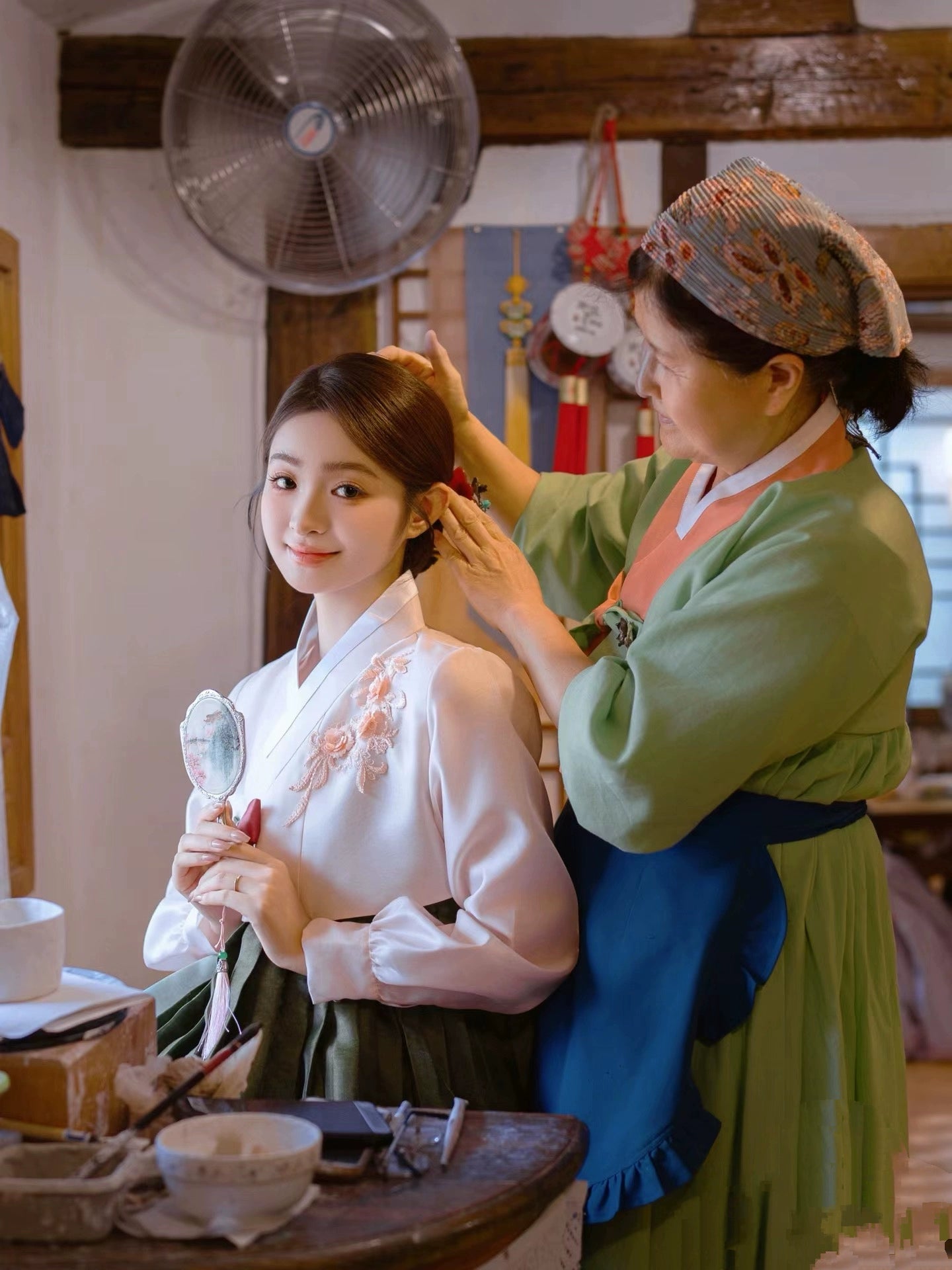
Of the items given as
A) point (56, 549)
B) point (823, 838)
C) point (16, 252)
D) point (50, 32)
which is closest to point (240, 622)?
point (56, 549)

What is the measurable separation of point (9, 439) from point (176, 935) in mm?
1730

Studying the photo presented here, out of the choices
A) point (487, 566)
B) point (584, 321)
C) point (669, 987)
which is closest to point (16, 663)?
point (584, 321)

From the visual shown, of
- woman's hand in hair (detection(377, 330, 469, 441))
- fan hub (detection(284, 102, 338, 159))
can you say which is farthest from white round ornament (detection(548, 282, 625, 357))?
woman's hand in hair (detection(377, 330, 469, 441))

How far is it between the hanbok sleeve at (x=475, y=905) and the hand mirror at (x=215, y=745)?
0.63 ft

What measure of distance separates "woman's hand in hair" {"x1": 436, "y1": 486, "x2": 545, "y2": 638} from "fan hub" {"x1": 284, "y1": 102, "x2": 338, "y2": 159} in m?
1.77

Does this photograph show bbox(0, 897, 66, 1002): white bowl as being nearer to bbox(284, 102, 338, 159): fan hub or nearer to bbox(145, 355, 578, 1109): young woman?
bbox(145, 355, 578, 1109): young woman

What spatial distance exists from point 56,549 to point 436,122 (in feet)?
4.72

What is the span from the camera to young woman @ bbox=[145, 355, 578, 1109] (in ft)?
4.61

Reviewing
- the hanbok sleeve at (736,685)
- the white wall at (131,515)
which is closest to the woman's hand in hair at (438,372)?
the hanbok sleeve at (736,685)

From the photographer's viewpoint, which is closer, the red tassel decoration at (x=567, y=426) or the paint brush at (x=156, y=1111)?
the paint brush at (x=156, y=1111)

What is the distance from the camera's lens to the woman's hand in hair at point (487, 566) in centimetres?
157

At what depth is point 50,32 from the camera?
332 cm

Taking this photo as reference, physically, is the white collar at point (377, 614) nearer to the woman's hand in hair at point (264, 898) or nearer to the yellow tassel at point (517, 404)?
the woman's hand in hair at point (264, 898)

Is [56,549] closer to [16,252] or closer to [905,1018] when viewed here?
[16,252]
